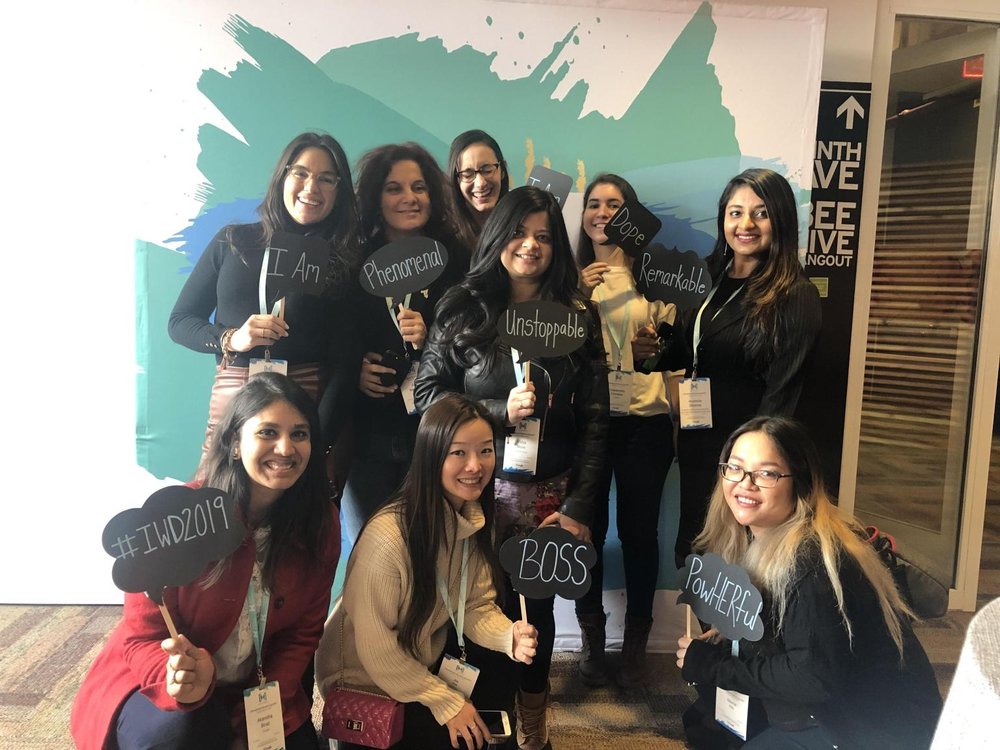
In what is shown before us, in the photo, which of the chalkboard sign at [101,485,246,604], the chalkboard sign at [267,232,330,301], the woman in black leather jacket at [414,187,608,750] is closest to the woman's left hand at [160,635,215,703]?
the chalkboard sign at [101,485,246,604]

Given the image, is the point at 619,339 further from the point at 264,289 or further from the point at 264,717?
the point at 264,717

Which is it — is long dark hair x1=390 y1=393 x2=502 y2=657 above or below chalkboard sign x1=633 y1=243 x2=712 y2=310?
below

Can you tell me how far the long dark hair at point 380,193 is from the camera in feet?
7.41

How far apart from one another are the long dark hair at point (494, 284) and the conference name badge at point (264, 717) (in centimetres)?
95

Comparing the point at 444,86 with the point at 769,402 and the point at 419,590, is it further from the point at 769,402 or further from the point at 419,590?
the point at 419,590

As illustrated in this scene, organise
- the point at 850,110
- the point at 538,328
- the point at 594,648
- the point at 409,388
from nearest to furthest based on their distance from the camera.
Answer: the point at 538,328, the point at 409,388, the point at 594,648, the point at 850,110

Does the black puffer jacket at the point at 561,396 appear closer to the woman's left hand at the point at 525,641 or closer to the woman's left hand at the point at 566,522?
the woman's left hand at the point at 566,522

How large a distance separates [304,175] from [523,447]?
1042 mm

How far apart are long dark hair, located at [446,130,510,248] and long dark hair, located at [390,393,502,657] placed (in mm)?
767

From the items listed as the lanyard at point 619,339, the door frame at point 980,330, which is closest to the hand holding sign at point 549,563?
the lanyard at point 619,339

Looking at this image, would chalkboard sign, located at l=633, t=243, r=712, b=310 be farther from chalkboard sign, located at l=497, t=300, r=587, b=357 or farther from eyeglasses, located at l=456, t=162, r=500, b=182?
eyeglasses, located at l=456, t=162, r=500, b=182

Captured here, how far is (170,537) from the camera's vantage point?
148cm

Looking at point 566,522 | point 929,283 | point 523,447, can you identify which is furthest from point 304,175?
point 929,283

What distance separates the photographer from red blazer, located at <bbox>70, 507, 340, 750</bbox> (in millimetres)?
1520
